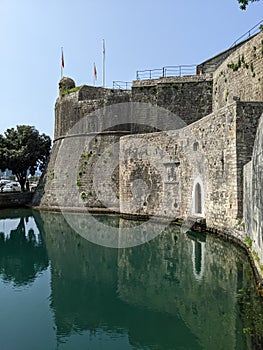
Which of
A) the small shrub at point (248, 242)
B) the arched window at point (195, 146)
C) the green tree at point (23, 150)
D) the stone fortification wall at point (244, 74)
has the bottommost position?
the small shrub at point (248, 242)

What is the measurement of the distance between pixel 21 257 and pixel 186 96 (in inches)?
516

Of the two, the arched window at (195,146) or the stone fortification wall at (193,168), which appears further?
the arched window at (195,146)

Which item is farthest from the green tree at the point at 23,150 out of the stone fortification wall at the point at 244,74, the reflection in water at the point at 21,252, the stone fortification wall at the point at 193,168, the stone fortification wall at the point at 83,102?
the stone fortification wall at the point at 244,74

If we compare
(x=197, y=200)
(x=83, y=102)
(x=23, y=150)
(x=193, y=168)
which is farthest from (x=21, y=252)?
(x=23, y=150)

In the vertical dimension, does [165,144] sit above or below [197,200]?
above

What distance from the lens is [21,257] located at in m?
11.7

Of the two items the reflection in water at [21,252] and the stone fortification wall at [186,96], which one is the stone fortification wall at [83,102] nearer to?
the stone fortification wall at [186,96]

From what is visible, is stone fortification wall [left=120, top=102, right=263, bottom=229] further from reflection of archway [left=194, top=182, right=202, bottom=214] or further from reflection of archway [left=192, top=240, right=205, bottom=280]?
reflection of archway [left=192, top=240, right=205, bottom=280]

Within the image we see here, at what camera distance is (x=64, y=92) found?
24.7 meters

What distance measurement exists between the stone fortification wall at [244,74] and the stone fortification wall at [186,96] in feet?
5.08

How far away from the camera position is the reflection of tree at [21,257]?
31.7ft

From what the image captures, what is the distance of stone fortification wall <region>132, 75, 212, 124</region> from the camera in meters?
20.6

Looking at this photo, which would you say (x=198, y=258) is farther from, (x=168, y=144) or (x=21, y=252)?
(x=168, y=144)

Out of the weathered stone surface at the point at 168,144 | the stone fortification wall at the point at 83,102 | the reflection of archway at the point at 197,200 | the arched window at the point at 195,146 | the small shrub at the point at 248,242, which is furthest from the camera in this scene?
the stone fortification wall at the point at 83,102
